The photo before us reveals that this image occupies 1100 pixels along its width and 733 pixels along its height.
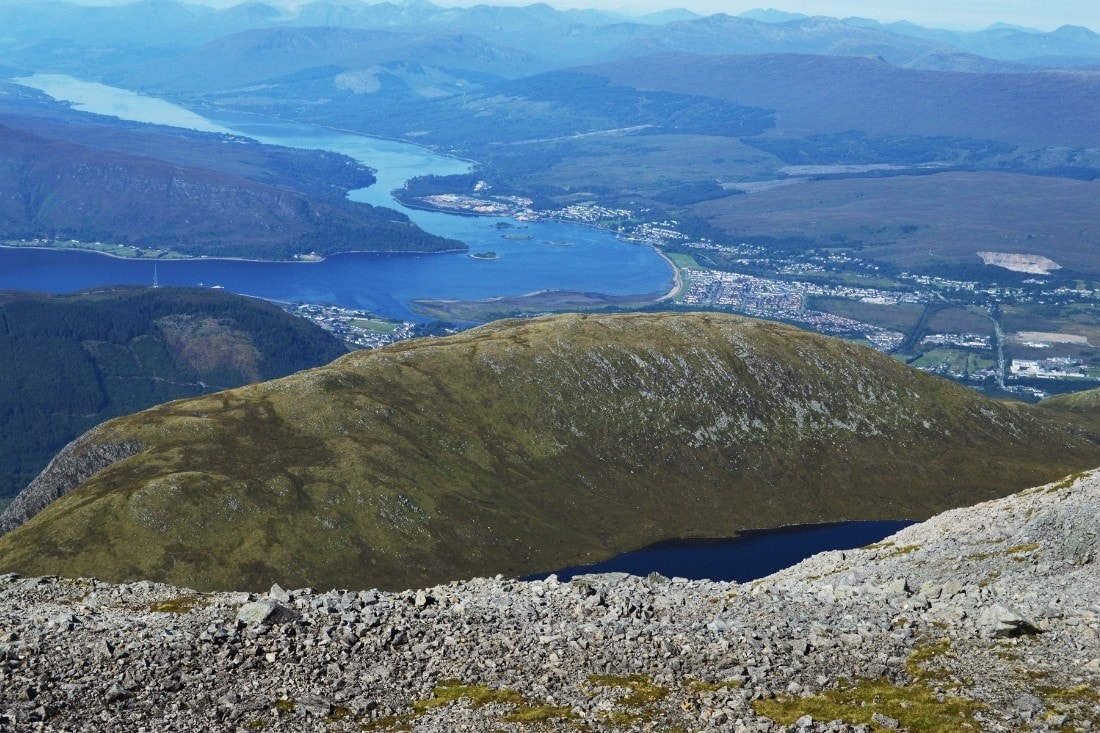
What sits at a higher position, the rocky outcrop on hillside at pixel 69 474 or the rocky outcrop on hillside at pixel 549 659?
the rocky outcrop on hillside at pixel 549 659

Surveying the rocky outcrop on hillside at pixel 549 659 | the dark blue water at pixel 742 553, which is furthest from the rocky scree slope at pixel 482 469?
the rocky outcrop on hillside at pixel 549 659

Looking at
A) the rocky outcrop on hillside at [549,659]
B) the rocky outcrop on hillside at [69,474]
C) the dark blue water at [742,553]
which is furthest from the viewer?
the rocky outcrop on hillside at [69,474]

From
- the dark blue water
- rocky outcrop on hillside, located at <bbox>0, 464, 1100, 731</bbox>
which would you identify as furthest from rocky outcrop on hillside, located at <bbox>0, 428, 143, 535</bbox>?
rocky outcrop on hillside, located at <bbox>0, 464, 1100, 731</bbox>

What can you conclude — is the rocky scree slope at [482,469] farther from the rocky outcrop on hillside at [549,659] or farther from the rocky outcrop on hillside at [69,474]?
the rocky outcrop on hillside at [549,659]

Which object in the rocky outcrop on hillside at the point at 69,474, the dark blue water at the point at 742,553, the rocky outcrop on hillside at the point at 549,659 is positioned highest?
the rocky outcrop on hillside at the point at 549,659

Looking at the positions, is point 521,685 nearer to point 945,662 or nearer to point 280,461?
point 945,662

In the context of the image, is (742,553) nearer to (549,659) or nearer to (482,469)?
(482,469)

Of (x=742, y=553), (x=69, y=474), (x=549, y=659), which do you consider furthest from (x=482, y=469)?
(x=549, y=659)

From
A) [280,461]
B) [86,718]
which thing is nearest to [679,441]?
[280,461]
